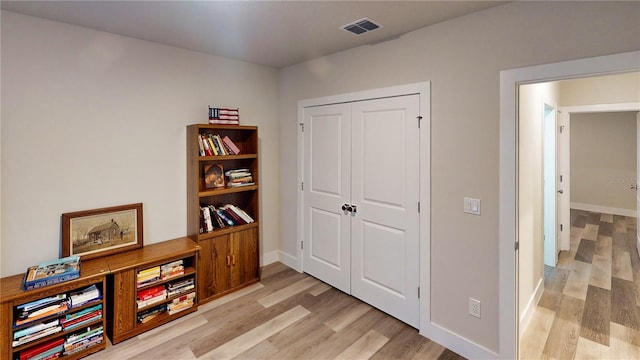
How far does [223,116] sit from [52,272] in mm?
1862

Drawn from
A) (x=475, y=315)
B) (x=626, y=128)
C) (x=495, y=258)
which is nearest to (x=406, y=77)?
(x=495, y=258)

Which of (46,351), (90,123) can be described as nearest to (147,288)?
(46,351)

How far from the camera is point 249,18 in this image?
→ 2.22 m

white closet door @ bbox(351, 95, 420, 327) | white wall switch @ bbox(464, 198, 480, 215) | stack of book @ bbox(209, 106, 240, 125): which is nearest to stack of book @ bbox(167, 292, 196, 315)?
white closet door @ bbox(351, 95, 420, 327)

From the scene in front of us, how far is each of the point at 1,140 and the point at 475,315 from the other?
3.57 metres

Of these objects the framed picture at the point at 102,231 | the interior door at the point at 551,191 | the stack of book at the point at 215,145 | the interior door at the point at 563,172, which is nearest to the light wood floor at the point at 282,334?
the framed picture at the point at 102,231

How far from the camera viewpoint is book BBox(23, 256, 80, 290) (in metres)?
2.03

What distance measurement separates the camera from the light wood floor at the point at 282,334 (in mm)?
→ 2248

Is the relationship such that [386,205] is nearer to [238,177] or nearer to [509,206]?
[509,206]

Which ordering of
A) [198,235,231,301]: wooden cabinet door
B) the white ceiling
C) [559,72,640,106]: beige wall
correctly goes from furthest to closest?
[559,72,640,106]: beige wall < [198,235,231,301]: wooden cabinet door < the white ceiling

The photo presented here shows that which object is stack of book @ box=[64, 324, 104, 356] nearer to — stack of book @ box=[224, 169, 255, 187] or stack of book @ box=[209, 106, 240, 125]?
stack of book @ box=[224, 169, 255, 187]

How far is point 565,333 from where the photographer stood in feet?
8.05

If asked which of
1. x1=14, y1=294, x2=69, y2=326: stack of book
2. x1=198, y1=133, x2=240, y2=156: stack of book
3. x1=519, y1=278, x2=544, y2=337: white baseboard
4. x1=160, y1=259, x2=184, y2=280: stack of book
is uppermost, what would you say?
x1=198, y1=133, x2=240, y2=156: stack of book

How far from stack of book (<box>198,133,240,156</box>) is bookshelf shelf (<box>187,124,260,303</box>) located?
61mm
